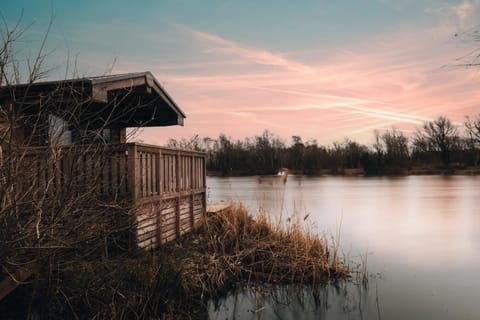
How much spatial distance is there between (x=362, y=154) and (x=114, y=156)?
57913 millimetres

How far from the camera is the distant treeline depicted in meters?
54.2

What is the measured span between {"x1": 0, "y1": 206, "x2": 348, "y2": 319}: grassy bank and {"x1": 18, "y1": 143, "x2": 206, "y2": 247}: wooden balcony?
561 millimetres

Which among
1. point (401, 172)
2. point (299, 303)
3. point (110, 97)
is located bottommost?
point (299, 303)

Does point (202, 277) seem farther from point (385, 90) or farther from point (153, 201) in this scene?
point (385, 90)

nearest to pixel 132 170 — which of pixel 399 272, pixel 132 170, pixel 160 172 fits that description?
pixel 132 170

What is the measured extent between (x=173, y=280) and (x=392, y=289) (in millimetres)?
3789

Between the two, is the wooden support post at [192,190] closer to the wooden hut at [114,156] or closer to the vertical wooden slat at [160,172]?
the wooden hut at [114,156]

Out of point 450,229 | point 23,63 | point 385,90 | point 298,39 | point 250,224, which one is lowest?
point 450,229

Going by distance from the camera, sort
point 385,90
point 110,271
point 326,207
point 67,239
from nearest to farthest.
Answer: point 67,239 → point 110,271 → point 326,207 → point 385,90

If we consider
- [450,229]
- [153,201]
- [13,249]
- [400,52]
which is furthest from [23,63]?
[400,52]

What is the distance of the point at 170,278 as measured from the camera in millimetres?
5039

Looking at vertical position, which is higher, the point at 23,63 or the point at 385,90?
the point at 385,90

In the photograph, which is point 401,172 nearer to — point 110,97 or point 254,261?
point 254,261

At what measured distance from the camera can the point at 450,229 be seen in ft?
41.6
